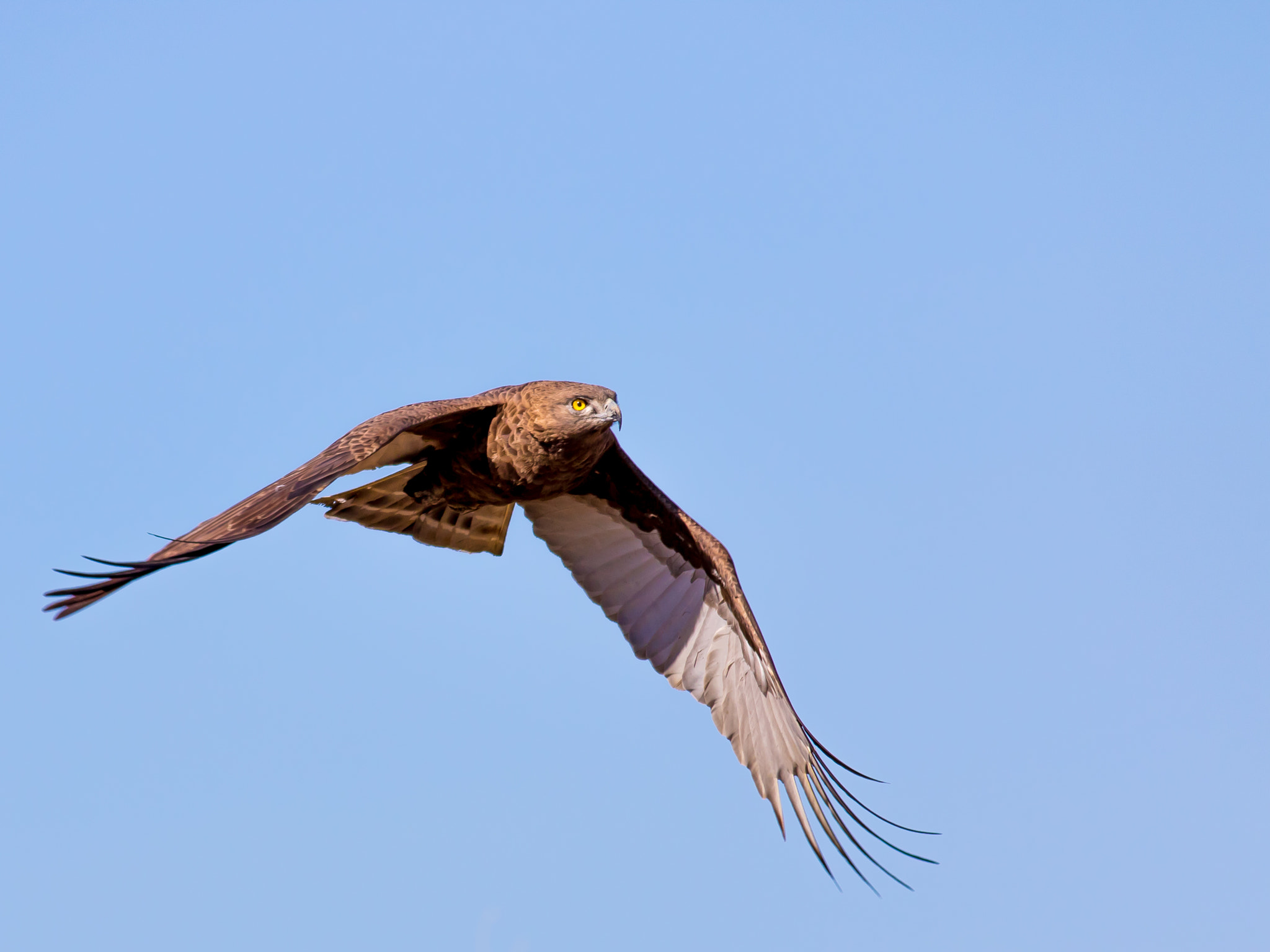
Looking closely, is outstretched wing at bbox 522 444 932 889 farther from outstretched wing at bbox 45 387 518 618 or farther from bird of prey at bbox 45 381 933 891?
outstretched wing at bbox 45 387 518 618

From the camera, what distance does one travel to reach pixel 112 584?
249 inches

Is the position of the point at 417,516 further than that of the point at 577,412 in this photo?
Yes

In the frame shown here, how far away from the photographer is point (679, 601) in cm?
1163

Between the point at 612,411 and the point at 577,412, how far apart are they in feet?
0.83

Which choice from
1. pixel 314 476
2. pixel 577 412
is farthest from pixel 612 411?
pixel 314 476

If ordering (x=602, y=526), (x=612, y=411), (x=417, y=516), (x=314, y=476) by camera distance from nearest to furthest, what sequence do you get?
(x=314, y=476), (x=612, y=411), (x=417, y=516), (x=602, y=526)

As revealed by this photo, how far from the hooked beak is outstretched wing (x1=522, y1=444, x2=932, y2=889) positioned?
6.40 feet

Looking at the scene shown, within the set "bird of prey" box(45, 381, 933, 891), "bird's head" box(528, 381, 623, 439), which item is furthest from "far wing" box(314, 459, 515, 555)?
"bird's head" box(528, 381, 623, 439)

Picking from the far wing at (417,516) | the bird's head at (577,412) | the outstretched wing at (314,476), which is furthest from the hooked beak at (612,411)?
the far wing at (417,516)

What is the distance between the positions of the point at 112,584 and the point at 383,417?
2898 millimetres

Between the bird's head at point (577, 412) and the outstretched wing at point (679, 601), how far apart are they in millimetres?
1954

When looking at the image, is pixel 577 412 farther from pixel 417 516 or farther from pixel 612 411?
pixel 417 516

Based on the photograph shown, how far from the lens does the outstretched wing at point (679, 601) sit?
1103cm

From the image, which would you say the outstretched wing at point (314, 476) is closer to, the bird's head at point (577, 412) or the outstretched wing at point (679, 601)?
the bird's head at point (577, 412)
